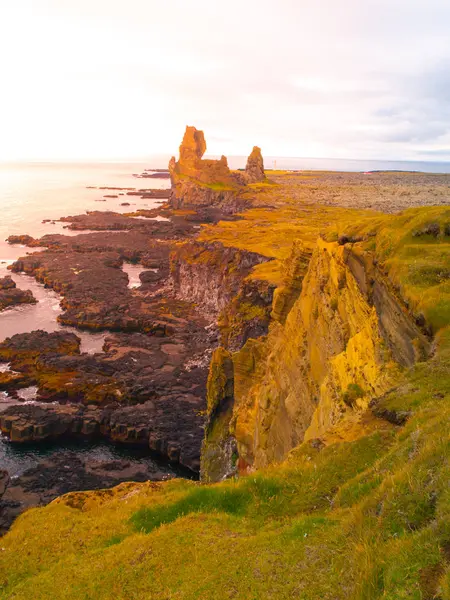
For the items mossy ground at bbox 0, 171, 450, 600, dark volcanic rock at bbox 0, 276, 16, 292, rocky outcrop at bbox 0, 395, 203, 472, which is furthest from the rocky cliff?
mossy ground at bbox 0, 171, 450, 600

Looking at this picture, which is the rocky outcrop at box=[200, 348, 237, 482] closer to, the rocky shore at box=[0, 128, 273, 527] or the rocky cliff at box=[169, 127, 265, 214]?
the rocky shore at box=[0, 128, 273, 527]

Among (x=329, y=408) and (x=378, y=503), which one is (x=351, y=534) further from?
(x=329, y=408)

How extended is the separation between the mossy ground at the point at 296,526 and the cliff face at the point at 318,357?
1982 millimetres

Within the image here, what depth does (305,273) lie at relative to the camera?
3259 centimetres

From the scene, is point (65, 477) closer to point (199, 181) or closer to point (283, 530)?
point (283, 530)

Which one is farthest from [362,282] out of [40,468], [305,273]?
[40,468]

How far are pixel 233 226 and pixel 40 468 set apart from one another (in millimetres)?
67655

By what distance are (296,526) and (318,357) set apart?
15.0m

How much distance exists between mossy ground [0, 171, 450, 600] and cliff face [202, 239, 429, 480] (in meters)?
1.98

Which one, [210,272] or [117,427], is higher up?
[210,272]

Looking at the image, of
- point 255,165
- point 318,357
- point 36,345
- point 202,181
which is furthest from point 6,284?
point 255,165

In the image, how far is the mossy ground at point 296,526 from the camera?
22.0 feet

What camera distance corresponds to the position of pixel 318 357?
2370cm

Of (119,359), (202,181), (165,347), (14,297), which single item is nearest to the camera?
(119,359)
